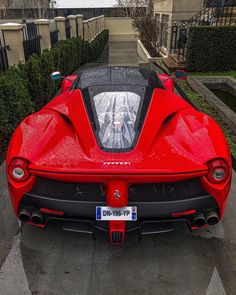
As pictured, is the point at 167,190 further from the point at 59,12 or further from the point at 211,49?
the point at 59,12

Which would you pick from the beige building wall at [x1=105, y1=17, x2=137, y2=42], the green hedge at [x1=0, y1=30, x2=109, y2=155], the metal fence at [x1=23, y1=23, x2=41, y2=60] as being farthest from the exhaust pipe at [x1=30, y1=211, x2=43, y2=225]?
the beige building wall at [x1=105, y1=17, x2=137, y2=42]

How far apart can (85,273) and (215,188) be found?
4.31 ft

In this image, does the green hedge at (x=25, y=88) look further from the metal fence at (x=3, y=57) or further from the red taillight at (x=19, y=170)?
the red taillight at (x=19, y=170)

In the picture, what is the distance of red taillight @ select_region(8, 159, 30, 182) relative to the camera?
7.72 feet

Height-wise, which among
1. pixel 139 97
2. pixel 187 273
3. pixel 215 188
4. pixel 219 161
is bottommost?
pixel 187 273

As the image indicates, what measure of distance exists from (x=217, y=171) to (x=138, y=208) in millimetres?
703

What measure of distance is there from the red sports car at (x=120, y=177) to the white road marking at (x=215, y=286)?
0.45 m

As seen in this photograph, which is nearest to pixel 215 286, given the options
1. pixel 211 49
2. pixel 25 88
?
pixel 25 88

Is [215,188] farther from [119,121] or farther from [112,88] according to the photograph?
[112,88]

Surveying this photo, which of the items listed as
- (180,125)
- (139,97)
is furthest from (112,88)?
(180,125)

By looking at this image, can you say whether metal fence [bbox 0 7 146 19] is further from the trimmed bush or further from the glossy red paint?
the glossy red paint

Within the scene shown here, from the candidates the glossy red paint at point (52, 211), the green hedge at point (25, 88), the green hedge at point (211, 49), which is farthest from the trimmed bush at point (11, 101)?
the green hedge at point (211, 49)

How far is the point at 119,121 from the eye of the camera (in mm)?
2873

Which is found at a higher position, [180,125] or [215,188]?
[180,125]
